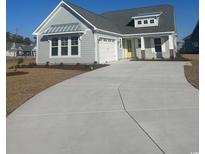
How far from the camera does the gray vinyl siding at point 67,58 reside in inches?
901

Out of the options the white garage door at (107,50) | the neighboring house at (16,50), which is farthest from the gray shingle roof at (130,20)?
the neighboring house at (16,50)

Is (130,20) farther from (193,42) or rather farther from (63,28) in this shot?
(193,42)

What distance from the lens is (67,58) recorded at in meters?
23.9

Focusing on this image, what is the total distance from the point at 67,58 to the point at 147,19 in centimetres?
1272

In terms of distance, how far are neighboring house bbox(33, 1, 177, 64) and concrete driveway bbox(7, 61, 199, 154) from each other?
517 inches

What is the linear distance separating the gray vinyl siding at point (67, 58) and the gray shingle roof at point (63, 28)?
0.38 meters

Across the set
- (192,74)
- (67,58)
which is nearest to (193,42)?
(67,58)

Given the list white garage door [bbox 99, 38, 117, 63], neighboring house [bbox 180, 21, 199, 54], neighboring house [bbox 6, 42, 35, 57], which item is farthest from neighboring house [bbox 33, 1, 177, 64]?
neighboring house [bbox 6, 42, 35, 57]

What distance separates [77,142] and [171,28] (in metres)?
25.3

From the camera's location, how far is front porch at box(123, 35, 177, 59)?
28.2 meters

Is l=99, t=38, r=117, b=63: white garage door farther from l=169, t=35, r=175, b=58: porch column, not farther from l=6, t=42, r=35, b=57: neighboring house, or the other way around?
l=6, t=42, r=35, b=57: neighboring house

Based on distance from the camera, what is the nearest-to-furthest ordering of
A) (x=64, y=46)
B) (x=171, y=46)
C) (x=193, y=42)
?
(x=64, y=46)
(x=171, y=46)
(x=193, y=42)

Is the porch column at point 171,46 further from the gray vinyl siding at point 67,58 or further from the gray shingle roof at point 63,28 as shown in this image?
the gray shingle roof at point 63,28
